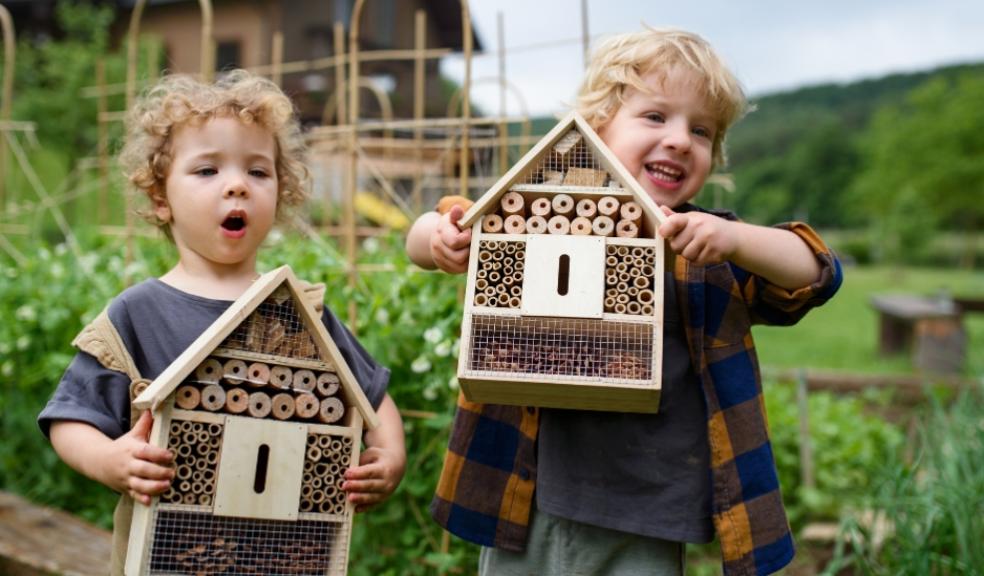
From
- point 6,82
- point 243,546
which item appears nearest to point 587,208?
point 243,546

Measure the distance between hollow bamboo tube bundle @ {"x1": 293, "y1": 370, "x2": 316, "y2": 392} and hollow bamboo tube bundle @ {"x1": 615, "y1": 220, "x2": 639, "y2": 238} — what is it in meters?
0.71

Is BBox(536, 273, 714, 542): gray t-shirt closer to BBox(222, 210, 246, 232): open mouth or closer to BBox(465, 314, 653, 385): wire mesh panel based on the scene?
BBox(465, 314, 653, 385): wire mesh panel

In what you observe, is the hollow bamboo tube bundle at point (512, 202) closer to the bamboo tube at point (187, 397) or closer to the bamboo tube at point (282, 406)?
the bamboo tube at point (282, 406)

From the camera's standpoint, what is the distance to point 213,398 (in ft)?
6.00

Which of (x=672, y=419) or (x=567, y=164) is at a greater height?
(x=567, y=164)

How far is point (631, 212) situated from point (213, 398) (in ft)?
3.03

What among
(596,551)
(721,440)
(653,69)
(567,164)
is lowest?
(596,551)

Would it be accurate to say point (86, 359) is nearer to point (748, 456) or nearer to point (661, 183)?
point (661, 183)

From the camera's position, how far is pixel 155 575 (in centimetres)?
177

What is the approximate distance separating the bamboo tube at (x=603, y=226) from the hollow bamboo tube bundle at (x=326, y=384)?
0.63 m

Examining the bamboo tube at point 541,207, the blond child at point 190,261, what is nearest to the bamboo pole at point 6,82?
the blond child at point 190,261

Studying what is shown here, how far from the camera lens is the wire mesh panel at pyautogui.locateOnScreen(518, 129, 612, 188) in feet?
6.43

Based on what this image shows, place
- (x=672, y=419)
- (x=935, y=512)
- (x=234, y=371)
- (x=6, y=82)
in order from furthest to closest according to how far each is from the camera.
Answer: (x=6, y=82), (x=935, y=512), (x=672, y=419), (x=234, y=371)

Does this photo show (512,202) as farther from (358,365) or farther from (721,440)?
(721,440)
